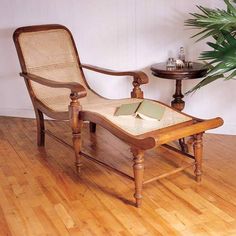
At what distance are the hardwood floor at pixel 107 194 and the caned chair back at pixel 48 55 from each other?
561 millimetres

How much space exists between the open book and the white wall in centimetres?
89

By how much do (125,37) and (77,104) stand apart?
1193mm

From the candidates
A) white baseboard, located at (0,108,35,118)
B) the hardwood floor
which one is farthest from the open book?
white baseboard, located at (0,108,35,118)

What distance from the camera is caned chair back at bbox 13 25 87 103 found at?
329 cm

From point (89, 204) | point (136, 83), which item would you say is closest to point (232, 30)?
point (136, 83)

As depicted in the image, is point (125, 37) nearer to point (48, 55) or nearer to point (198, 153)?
point (48, 55)

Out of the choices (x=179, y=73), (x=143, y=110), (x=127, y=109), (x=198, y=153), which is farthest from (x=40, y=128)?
(x=198, y=153)

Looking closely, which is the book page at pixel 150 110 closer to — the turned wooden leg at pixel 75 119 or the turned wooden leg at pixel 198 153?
the turned wooden leg at pixel 198 153

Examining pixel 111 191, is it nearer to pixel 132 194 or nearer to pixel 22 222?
pixel 132 194

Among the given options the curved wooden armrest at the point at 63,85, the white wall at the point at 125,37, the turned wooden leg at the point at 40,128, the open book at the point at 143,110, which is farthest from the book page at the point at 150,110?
the turned wooden leg at the point at 40,128

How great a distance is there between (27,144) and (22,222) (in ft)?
4.15

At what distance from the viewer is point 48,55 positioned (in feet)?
11.2

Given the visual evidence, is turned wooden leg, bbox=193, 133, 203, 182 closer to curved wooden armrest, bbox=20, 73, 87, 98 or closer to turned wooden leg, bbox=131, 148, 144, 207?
turned wooden leg, bbox=131, 148, 144, 207

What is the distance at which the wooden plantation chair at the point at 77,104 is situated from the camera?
7.83ft
